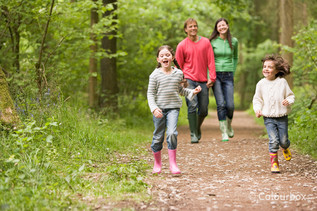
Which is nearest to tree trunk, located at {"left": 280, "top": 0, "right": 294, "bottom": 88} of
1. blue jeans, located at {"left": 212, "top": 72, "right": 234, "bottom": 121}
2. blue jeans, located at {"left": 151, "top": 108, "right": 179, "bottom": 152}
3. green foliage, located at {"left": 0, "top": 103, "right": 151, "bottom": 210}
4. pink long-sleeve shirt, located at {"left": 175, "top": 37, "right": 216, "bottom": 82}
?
blue jeans, located at {"left": 212, "top": 72, "right": 234, "bottom": 121}

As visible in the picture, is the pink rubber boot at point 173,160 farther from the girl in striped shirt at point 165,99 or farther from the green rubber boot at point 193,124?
the green rubber boot at point 193,124

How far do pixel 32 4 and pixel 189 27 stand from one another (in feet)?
11.3

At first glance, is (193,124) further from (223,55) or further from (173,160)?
(173,160)

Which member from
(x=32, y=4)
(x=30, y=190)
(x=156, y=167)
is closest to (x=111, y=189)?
(x=30, y=190)

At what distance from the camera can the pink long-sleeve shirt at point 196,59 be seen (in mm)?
7562

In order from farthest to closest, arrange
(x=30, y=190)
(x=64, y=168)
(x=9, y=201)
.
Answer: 1. (x=64, y=168)
2. (x=30, y=190)
3. (x=9, y=201)

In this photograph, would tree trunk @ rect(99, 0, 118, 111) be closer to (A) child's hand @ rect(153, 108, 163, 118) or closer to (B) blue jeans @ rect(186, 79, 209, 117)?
(B) blue jeans @ rect(186, 79, 209, 117)

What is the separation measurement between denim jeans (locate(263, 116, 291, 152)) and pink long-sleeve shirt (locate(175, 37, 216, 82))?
2.31 meters

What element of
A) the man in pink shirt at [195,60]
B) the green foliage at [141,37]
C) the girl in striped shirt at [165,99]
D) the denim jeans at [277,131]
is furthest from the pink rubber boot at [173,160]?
the green foliage at [141,37]

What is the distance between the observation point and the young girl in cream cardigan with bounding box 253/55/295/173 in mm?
5496

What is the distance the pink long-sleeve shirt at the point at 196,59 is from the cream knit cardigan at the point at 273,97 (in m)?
2.06

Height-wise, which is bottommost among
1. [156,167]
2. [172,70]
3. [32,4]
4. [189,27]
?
[156,167]

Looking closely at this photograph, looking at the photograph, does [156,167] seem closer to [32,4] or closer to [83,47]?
[32,4]

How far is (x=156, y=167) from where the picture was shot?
5.50m
